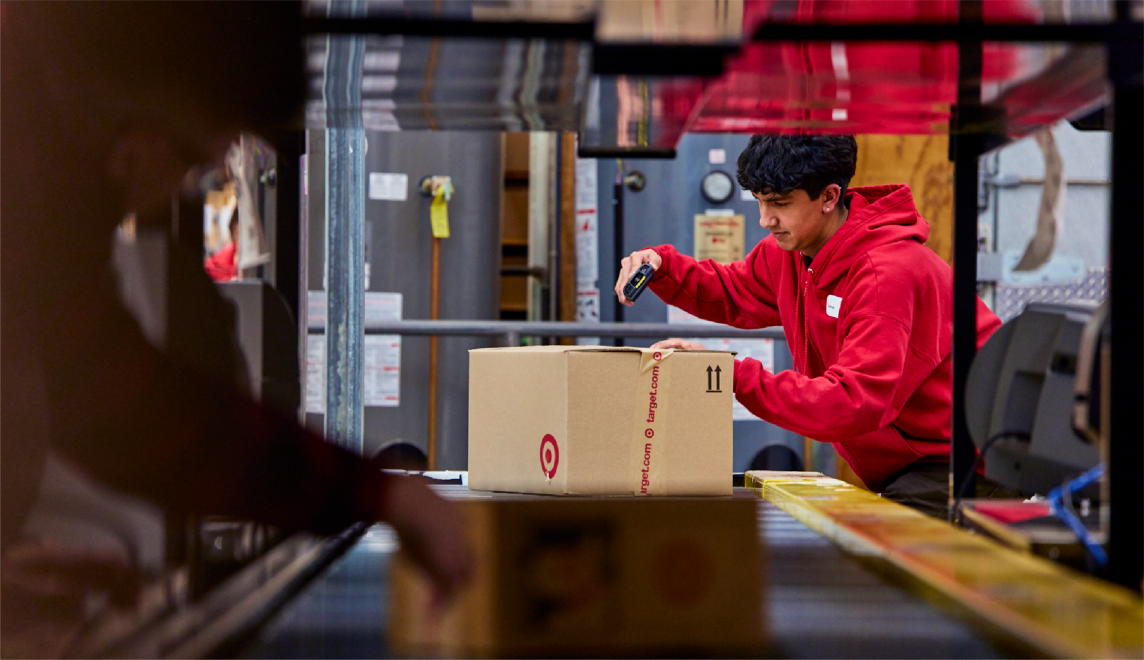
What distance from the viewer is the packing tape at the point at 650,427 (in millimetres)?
1365

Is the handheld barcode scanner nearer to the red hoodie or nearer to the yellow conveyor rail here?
the red hoodie

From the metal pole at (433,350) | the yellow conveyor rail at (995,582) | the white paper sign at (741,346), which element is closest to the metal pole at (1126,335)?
the yellow conveyor rail at (995,582)

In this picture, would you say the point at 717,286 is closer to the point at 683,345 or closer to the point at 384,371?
the point at 683,345

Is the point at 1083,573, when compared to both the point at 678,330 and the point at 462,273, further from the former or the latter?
the point at 462,273

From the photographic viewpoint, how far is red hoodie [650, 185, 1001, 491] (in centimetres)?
169

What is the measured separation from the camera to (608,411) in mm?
1348

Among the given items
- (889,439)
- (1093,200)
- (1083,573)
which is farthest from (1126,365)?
(1093,200)

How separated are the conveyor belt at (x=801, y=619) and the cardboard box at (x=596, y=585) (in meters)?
0.04

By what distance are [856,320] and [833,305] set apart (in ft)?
0.45

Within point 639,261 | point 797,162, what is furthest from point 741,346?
point 797,162

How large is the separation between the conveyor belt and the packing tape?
316 millimetres

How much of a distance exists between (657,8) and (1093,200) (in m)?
3.94

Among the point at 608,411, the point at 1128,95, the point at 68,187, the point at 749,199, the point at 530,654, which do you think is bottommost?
the point at 530,654

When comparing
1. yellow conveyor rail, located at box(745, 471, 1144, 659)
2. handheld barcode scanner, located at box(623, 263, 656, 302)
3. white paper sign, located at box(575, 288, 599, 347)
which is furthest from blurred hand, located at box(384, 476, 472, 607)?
white paper sign, located at box(575, 288, 599, 347)
